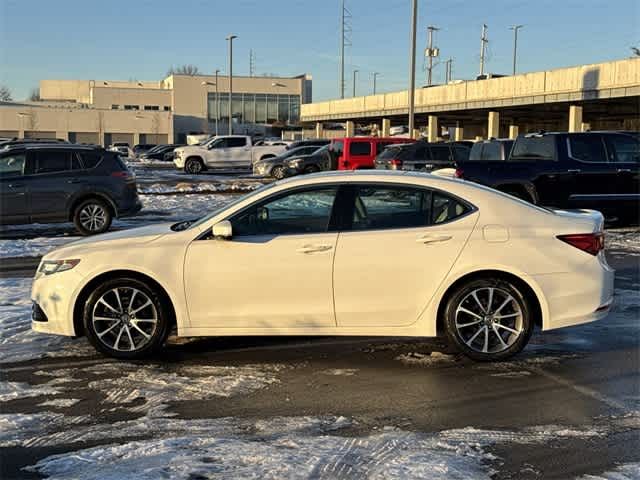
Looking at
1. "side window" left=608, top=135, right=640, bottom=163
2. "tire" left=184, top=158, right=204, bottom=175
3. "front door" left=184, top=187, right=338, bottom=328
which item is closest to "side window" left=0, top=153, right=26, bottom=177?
"front door" left=184, top=187, right=338, bottom=328

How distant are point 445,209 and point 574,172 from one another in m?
8.80

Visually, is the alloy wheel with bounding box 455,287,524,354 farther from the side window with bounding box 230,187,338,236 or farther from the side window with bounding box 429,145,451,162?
the side window with bounding box 429,145,451,162

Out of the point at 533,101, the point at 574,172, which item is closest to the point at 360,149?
the point at 574,172

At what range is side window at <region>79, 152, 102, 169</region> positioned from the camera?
14.1m

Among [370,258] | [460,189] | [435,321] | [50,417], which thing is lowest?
[50,417]

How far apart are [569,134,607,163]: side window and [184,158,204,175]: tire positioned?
25553 millimetres

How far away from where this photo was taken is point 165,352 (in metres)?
6.37

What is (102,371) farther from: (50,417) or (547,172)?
(547,172)

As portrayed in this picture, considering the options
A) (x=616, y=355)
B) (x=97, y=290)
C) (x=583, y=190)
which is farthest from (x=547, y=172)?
(x=97, y=290)

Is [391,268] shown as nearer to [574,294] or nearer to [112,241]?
[574,294]

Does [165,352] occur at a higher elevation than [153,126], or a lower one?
lower

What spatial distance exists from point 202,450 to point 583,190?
1155 cm

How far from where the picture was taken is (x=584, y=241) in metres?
6.07

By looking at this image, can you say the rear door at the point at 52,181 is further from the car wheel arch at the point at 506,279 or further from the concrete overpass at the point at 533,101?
the concrete overpass at the point at 533,101
